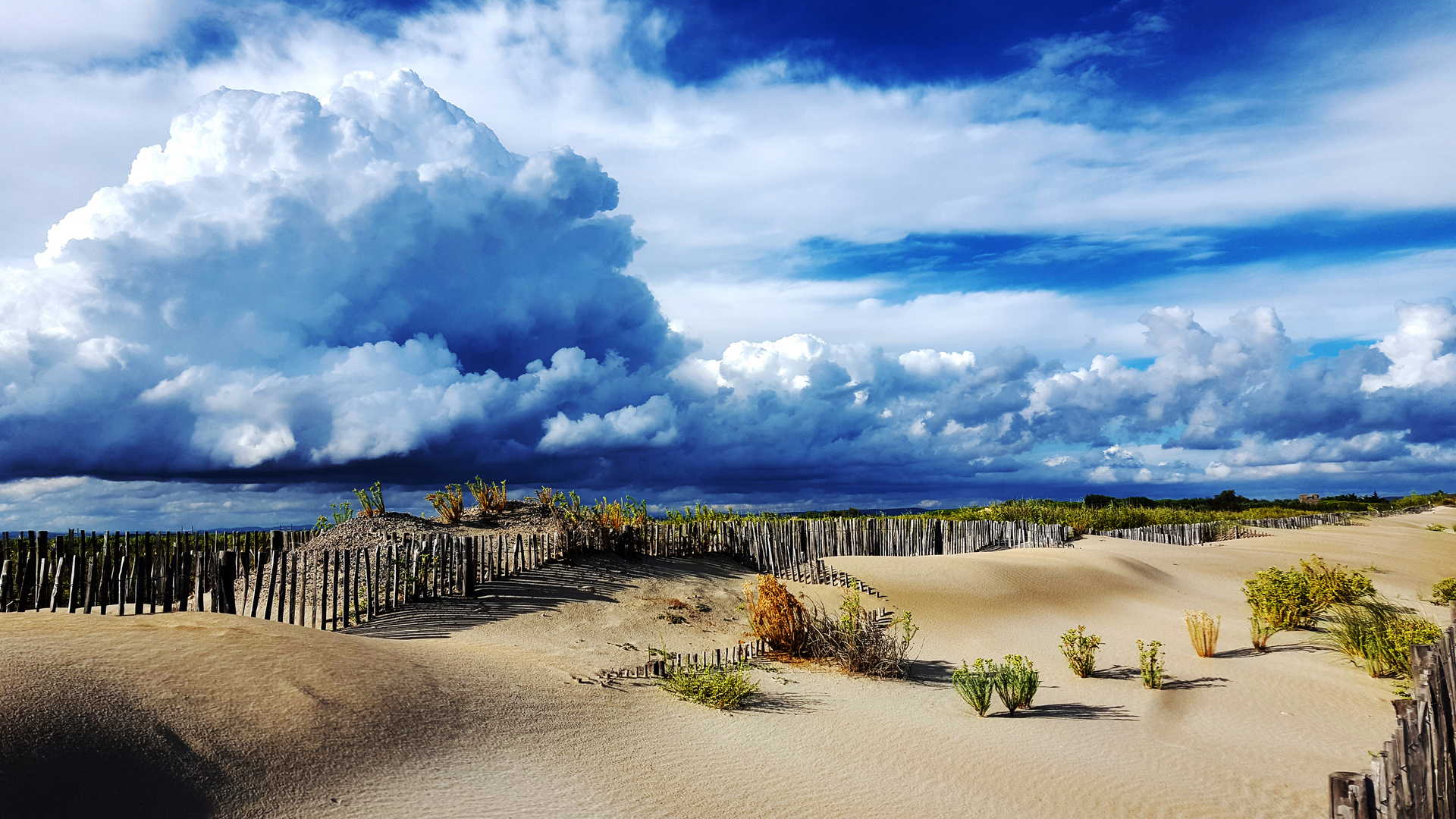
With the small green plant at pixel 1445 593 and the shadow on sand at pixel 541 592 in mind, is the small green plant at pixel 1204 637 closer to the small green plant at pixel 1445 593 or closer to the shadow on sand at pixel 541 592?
the shadow on sand at pixel 541 592

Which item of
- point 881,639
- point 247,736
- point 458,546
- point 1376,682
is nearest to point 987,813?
point 881,639

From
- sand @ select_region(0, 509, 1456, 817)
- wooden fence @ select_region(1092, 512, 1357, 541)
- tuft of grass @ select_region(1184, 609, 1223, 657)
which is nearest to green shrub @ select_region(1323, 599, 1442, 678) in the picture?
sand @ select_region(0, 509, 1456, 817)

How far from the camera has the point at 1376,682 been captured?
1009 centimetres

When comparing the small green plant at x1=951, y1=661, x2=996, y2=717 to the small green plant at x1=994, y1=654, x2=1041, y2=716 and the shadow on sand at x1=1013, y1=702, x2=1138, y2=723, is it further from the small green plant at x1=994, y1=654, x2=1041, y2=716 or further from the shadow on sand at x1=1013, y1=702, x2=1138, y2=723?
the shadow on sand at x1=1013, y1=702, x2=1138, y2=723

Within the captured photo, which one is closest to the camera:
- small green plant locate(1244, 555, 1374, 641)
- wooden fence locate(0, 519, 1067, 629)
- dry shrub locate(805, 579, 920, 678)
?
wooden fence locate(0, 519, 1067, 629)

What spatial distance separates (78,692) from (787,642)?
737cm

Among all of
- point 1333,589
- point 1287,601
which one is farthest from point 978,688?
point 1333,589

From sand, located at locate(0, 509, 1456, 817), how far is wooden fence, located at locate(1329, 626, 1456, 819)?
64.2 inches

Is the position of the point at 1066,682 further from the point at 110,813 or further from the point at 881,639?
the point at 110,813

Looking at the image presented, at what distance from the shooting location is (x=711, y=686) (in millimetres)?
8156

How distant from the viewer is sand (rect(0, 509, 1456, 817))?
204 inches

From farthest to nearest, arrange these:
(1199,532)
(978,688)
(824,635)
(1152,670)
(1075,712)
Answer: (1199,532)
(824,635)
(1152,670)
(1075,712)
(978,688)

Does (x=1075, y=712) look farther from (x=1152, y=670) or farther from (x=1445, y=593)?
(x=1445, y=593)

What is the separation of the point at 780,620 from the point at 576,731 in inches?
162
